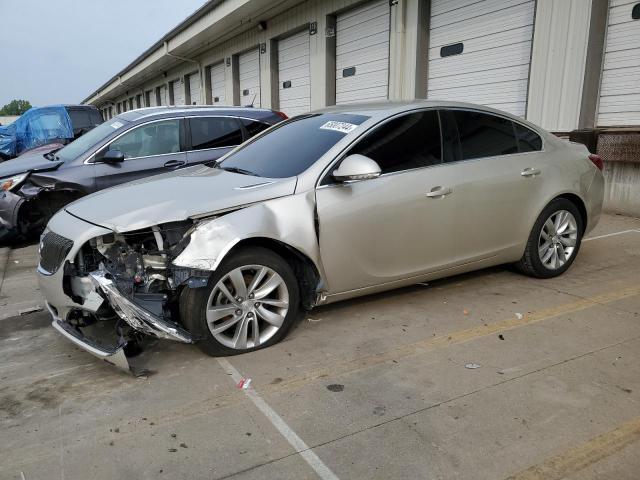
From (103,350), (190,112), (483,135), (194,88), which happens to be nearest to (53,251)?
(103,350)

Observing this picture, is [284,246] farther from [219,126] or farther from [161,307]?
[219,126]

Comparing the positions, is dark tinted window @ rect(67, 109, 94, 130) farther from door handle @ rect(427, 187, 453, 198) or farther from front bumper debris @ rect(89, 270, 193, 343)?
door handle @ rect(427, 187, 453, 198)

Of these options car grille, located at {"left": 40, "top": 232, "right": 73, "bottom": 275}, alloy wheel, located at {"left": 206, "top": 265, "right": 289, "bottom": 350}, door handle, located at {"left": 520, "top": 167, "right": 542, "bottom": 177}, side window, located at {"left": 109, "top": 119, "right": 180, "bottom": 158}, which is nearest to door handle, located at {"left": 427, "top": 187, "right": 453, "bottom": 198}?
door handle, located at {"left": 520, "top": 167, "right": 542, "bottom": 177}

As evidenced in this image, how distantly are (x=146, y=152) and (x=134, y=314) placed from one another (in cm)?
425

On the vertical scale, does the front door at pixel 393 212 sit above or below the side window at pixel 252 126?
below

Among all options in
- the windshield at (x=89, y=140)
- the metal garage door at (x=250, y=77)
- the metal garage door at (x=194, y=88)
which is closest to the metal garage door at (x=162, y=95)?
the metal garage door at (x=194, y=88)

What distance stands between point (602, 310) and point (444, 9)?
817cm

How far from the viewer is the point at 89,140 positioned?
23.7ft

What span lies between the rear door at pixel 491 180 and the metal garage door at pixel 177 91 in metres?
24.7

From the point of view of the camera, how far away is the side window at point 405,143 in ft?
12.9

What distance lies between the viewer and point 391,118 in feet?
13.3

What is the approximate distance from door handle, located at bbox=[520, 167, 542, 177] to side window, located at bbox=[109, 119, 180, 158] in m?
4.45

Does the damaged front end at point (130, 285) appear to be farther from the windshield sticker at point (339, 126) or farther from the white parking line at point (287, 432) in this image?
the windshield sticker at point (339, 126)

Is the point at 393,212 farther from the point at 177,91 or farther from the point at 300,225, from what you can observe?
the point at 177,91
